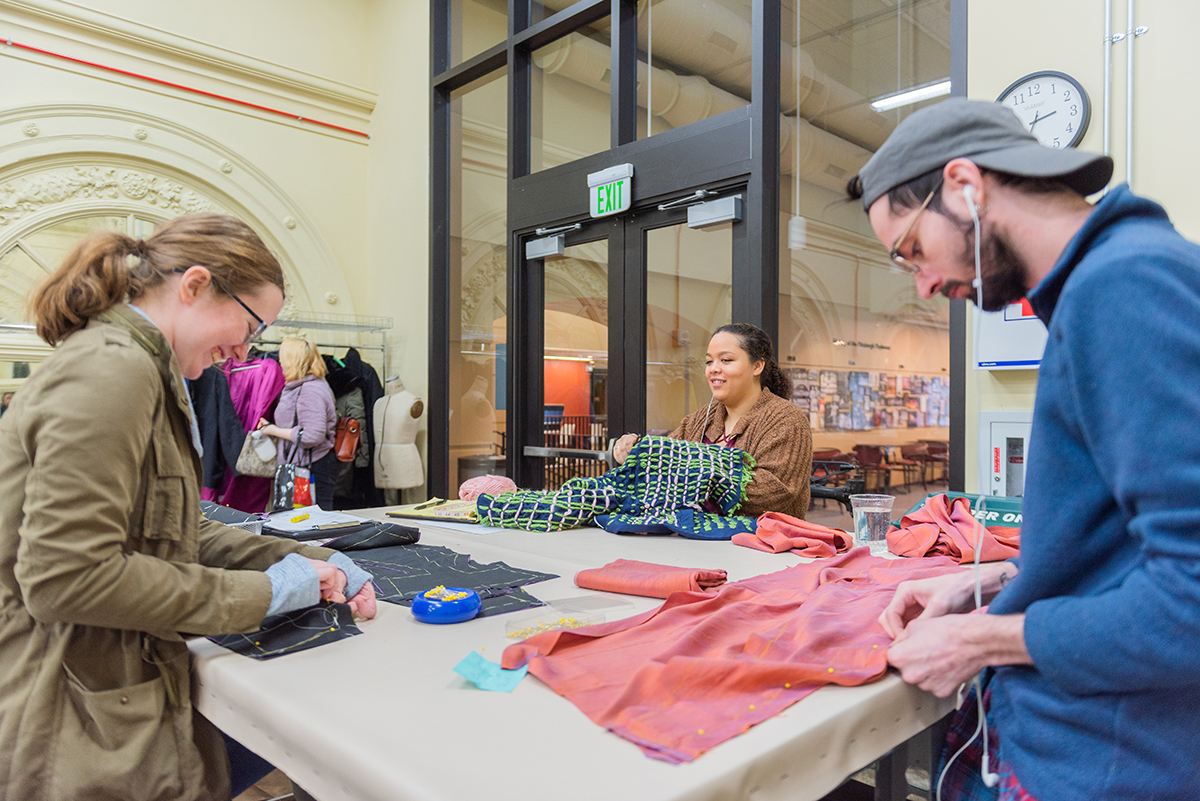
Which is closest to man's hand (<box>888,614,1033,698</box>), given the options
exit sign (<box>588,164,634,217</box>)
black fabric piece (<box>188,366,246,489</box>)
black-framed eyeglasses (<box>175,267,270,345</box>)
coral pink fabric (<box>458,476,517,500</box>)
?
black-framed eyeglasses (<box>175,267,270,345</box>)

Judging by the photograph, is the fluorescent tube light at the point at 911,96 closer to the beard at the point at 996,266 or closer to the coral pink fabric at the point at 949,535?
the coral pink fabric at the point at 949,535

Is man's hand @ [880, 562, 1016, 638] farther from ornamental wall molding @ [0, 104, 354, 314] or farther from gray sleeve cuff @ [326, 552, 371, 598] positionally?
ornamental wall molding @ [0, 104, 354, 314]

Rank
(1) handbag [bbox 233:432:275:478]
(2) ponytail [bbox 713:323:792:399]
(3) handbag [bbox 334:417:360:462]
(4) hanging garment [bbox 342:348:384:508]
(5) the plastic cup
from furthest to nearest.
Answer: (4) hanging garment [bbox 342:348:384:508] → (3) handbag [bbox 334:417:360:462] → (1) handbag [bbox 233:432:275:478] → (2) ponytail [bbox 713:323:792:399] → (5) the plastic cup

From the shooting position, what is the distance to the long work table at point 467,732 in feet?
2.47

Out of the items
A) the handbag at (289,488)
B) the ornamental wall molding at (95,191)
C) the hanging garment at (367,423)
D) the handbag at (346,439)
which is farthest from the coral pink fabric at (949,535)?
the ornamental wall molding at (95,191)

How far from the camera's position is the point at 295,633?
1198mm

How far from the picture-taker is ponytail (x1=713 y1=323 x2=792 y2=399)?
282 centimetres

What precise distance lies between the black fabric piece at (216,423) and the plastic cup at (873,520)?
3.65 m

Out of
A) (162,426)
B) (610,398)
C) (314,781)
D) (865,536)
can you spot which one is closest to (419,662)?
(314,781)

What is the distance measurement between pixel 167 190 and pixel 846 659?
5685 mm

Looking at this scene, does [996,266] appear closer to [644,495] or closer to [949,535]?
[949,535]

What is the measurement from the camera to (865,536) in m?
1.93

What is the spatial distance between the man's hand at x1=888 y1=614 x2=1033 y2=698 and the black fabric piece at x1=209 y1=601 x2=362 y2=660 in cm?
86

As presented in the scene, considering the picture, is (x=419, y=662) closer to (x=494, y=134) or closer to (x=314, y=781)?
(x=314, y=781)
